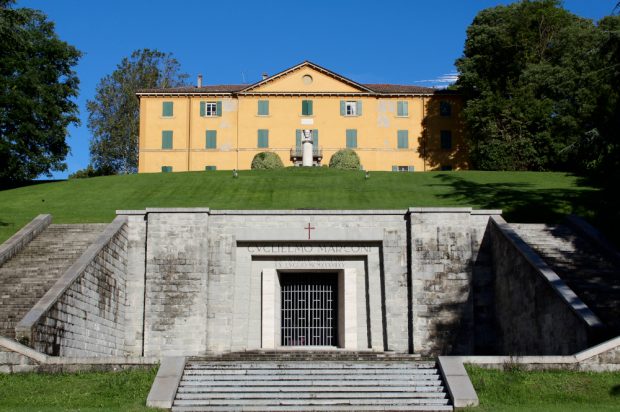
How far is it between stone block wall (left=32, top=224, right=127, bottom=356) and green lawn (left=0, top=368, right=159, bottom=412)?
2.29 metres

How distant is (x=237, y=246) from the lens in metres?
25.3

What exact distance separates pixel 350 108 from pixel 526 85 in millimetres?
13576

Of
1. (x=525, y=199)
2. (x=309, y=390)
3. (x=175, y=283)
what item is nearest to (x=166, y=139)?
(x=525, y=199)

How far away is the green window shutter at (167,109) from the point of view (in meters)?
62.9

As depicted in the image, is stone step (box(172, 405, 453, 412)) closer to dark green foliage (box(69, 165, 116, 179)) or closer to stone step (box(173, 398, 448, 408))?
stone step (box(173, 398, 448, 408))

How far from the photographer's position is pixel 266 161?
56.3 metres

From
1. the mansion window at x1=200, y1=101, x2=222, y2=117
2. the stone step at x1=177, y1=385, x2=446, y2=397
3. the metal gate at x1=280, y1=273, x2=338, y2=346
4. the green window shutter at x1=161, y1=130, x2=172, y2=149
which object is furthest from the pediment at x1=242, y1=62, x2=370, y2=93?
the stone step at x1=177, y1=385, x2=446, y2=397

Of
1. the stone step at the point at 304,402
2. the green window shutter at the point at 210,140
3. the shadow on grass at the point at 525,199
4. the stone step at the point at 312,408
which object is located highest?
the green window shutter at the point at 210,140

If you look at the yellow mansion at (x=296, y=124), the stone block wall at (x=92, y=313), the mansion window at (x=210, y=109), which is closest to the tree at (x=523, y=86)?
the yellow mansion at (x=296, y=124)

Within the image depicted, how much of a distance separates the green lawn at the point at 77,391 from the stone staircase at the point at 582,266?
32.0ft

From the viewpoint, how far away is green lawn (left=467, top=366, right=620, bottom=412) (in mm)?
14477

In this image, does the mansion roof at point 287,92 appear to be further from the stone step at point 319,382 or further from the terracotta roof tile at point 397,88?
the stone step at point 319,382

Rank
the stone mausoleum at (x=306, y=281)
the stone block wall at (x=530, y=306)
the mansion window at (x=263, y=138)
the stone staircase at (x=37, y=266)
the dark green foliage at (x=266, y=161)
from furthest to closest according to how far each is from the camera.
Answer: the mansion window at (x=263, y=138), the dark green foliage at (x=266, y=161), the stone mausoleum at (x=306, y=281), the stone staircase at (x=37, y=266), the stone block wall at (x=530, y=306)

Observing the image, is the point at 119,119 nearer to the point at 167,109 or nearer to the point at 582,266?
the point at 167,109
